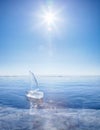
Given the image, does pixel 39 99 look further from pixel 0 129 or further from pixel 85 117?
pixel 0 129

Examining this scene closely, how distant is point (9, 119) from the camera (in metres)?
17.4

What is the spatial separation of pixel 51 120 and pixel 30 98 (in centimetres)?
1329

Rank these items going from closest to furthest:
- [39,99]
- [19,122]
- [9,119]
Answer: [19,122] < [9,119] < [39,99]

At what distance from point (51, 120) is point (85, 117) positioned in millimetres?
3509

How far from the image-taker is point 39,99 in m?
28.7

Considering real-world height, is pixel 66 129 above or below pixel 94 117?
below

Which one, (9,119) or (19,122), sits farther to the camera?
(9,119)

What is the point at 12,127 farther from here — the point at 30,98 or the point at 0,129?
the point at 30,98

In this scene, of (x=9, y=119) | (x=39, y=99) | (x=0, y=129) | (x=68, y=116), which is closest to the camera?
(x=0, y=129)

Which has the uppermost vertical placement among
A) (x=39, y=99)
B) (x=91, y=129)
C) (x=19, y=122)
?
(x=39, y=99)

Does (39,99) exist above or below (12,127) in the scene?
above

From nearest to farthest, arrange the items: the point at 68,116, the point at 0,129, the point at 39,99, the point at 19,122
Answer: the point at 0,129
the point at 19,122
the point at 68,116
the point at 39,99

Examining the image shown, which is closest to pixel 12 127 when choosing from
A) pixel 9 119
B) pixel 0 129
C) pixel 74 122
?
pixel 0 129

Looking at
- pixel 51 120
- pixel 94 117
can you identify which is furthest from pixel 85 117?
pixel 51 120
